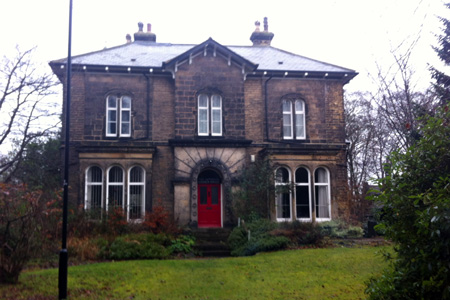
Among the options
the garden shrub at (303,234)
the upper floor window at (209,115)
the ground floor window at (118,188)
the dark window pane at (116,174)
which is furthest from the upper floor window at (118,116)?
the garden shrub at (303,234)

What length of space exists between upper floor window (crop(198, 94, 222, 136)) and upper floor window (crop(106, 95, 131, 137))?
3.38 meters

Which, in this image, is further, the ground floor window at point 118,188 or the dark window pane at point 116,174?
the dark window pane at point 116,174

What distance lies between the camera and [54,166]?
841 inches

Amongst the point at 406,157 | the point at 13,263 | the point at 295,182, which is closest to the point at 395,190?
the point at 406,157

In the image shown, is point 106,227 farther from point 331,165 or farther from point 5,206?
point 331,165

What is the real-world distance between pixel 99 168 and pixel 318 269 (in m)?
11.5

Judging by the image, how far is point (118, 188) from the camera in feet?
63.7

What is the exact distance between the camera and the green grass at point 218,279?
31.6 ft

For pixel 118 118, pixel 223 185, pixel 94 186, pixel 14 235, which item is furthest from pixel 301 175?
pixel 14 235

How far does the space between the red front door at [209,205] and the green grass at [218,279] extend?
6.08m

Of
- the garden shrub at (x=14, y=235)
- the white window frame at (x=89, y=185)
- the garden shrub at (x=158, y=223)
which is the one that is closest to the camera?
the garden shrub at (x=14, y=235)

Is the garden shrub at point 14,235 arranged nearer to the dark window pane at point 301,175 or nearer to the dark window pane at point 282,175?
the dark window pane at point 282,175

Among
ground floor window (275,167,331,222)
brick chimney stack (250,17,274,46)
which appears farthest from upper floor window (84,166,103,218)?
brick chimney stack (250,17,274,46)

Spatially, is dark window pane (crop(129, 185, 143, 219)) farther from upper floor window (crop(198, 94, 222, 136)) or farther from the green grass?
the green grass
